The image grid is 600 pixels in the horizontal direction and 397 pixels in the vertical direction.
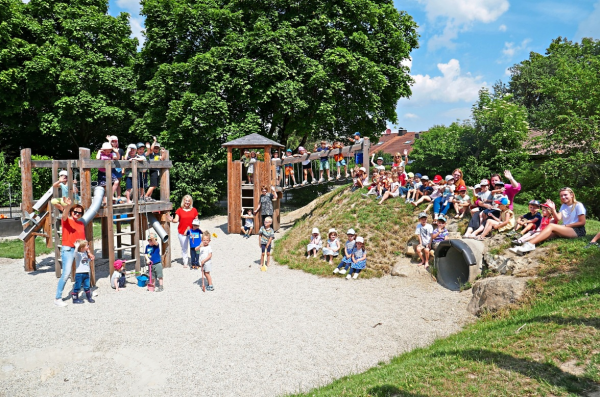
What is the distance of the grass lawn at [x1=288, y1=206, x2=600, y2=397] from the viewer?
16.8 feet

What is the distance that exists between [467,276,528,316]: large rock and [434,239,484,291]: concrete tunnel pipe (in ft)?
3.75

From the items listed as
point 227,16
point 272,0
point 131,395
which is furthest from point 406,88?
point 131,395

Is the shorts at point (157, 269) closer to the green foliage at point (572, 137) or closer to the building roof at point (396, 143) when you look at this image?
the green foliage at point (572, 137)

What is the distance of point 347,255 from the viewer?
41.3ft

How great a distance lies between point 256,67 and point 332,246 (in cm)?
1227

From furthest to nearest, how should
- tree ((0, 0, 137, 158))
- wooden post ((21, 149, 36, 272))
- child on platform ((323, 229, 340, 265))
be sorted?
1. tree ((0, 0, 137, 158))
2. child on platform ((323, 229, 340, 265))
3. wooden post ((21, 149, 36, 272))

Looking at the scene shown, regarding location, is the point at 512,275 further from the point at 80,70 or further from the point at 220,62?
the point at 80,70

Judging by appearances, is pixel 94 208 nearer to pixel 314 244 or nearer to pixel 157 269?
pixel 157 269

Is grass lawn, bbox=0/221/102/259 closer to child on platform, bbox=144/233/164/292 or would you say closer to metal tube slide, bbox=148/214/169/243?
metal tube slide, bbox=148/214/169/243

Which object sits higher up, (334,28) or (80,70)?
Answer: (334,28)

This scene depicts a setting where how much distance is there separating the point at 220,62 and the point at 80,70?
793cm

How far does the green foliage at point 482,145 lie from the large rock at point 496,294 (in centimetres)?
1567

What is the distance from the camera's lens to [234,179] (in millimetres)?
18797

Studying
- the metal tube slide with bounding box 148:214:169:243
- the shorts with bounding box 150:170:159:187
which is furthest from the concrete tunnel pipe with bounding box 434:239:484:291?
the shorts with bounding box 150:170:159:187
